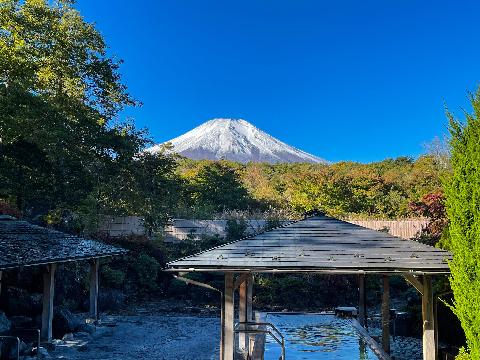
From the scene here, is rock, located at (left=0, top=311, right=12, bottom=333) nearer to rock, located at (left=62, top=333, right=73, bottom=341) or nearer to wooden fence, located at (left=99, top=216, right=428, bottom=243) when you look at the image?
rock, located at (left=62, top=333, right=73, bottom=341)

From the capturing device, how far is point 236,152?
10650 cm

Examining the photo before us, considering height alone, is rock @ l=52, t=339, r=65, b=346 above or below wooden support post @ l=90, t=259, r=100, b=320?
below

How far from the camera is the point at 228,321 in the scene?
8.16 m


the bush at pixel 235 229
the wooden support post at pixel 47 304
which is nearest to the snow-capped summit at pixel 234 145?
the bush at pixel 235 229

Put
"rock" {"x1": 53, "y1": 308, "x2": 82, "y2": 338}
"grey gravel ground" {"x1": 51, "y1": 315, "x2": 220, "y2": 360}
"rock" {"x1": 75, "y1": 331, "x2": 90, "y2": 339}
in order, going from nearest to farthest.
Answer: "grey gravel ground" {"x1": 51, "y1": 315, "x2": 220, "y2": 360}, "rock" {"x1": 75, "y1": 331, "x2": 90, "y2": 339}, "rock" {"x1": 53, "y1": 308, "x2": 82, "y2": 338}

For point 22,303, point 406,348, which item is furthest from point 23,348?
point 406,348

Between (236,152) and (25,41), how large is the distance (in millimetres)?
86183

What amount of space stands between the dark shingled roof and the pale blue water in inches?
215

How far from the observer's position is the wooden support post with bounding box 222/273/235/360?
8141mm

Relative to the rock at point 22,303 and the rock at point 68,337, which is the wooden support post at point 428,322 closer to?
the rock at point 68,337

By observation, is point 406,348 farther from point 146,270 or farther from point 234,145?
point 234,145

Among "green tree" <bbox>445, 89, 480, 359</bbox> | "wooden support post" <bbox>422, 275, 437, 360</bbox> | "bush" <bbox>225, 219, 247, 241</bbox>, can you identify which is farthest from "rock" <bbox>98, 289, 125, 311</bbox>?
"green tree" <bbox>445, 89, 480, 359</bbox>

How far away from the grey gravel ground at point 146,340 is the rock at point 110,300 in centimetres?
172

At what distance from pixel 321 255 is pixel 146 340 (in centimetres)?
796
